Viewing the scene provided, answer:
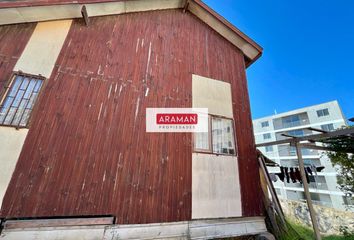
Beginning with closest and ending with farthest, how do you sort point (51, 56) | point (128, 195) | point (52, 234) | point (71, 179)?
point (52, 234) → point (71, 179) → point (128, 195) → point (51, 56)

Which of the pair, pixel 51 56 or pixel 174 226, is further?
pixel 51 56

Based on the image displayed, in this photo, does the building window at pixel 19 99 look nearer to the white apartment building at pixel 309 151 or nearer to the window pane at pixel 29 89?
the window pane at pixel 29 89

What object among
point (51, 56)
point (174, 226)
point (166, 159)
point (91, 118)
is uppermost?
point (51, 56)

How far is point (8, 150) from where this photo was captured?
11.1 ft

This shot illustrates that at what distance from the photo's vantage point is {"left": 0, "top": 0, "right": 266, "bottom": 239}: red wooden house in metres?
3.43

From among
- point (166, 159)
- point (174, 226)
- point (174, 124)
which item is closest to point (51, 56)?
point (174, 124)

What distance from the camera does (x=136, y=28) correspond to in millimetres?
5695

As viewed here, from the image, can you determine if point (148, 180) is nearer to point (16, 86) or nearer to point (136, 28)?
point (16, 86)

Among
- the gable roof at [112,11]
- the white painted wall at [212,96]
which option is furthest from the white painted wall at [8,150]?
the white painted wall at [212,96]

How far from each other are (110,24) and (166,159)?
4625 mm

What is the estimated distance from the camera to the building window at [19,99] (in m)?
3.64

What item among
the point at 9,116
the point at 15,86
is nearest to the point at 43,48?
the point at 15,86

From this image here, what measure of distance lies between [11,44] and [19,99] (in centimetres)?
158

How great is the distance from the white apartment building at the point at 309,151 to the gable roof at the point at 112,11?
2344 centimetres
